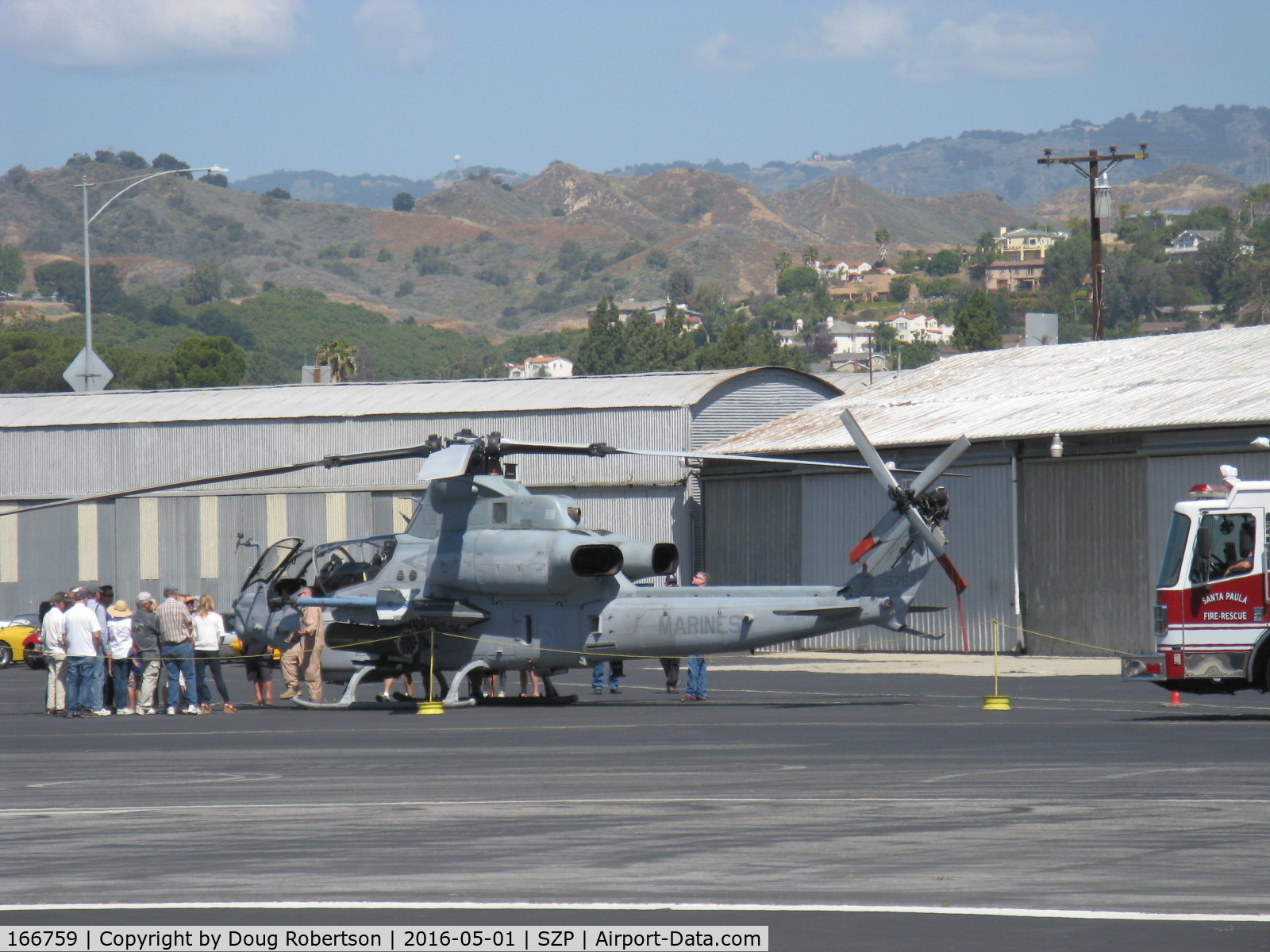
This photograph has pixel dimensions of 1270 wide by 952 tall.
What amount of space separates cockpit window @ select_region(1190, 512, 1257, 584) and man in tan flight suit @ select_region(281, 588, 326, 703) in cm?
1261

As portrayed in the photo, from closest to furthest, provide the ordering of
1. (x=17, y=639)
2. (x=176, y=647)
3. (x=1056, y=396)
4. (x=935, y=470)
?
1. (x=935, y=470)
2. (x=176, y=647)
3. (x=1056, y=396)
4. (x=17, y=639)

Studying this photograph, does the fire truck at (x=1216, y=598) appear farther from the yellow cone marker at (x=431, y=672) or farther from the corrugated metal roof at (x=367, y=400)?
the corrugated metal roof at (x=367, y=400)

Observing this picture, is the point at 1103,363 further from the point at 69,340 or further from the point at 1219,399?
the point at 69,340

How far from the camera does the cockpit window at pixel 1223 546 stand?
20.2 metres

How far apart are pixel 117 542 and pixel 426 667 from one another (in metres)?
26.7

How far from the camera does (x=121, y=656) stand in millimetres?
24734

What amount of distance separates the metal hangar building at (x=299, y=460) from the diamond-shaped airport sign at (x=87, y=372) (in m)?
1.08

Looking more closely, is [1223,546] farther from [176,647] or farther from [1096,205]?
[1096,205]

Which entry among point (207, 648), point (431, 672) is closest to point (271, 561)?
point (207, 648)

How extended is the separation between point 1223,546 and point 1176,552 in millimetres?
593

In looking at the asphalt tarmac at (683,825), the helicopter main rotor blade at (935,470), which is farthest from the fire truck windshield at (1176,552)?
the helicopter main rotor blade at (935,470)

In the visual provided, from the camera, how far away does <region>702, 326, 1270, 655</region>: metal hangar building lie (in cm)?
3428

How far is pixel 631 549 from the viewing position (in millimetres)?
23188

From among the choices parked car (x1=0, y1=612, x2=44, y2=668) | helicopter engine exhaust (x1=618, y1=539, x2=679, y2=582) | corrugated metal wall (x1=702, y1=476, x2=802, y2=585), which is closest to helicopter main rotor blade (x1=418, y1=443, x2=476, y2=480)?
helicopter engine exhaust (x1=618, y1=539, x2=679, y2=582)
